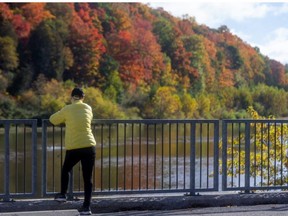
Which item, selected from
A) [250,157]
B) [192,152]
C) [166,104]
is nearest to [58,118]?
[192,152]

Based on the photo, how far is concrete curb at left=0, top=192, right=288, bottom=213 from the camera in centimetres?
836

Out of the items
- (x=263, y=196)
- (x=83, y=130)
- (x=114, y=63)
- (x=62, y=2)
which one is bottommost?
(x=263, y=196)

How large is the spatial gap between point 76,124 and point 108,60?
257 feet

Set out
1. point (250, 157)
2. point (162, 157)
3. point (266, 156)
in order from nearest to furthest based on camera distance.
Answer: point (162, 157) → point (250, 157) → point (266, 156)

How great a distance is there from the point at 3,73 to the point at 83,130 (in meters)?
70.5

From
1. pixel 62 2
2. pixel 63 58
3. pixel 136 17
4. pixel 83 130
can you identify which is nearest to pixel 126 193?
pixel 83 130

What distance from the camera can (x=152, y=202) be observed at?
8641mm

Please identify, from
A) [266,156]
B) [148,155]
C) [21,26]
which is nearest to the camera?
[148,155]

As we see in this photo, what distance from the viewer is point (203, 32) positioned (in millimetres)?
91312

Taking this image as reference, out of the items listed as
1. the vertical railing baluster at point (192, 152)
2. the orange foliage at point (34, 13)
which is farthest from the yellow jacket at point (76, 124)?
the orange foliage at point (34, 13)

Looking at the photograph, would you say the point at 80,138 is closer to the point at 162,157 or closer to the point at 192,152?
the point at 192,152

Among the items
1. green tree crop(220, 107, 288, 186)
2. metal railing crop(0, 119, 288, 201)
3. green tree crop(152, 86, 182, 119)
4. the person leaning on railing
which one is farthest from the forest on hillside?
the person leaning on railing

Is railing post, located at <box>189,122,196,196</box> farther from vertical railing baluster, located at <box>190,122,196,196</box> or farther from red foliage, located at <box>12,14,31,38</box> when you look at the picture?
red foliage, located at <box>12,14,31,38</box>

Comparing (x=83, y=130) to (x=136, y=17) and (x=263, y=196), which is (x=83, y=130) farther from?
(x=136, y=17)
